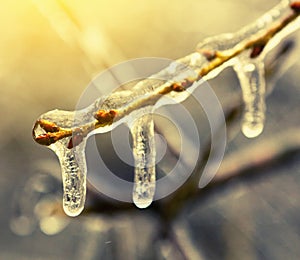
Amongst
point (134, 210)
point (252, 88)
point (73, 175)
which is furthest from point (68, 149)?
point (134, 210)

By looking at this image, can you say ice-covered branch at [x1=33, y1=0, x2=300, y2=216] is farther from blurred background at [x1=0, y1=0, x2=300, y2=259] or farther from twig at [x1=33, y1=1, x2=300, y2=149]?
blurred background at [x1=0, y1=0, x2=300, y2=259]

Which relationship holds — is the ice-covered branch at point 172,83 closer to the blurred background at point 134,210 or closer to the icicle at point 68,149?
the icicle at point 68,149

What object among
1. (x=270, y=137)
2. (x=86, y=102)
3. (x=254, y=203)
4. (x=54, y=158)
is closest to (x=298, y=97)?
(x=270, y=137)

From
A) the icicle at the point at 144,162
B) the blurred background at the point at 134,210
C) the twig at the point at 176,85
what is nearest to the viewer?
the twig at the point at 176,85

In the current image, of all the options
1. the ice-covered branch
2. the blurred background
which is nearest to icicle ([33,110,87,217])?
the ice-covered branch

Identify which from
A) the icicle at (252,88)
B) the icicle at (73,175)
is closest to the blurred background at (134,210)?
the icicle at (252,88)

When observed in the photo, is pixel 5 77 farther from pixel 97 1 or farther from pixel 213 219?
pixel 213 219
